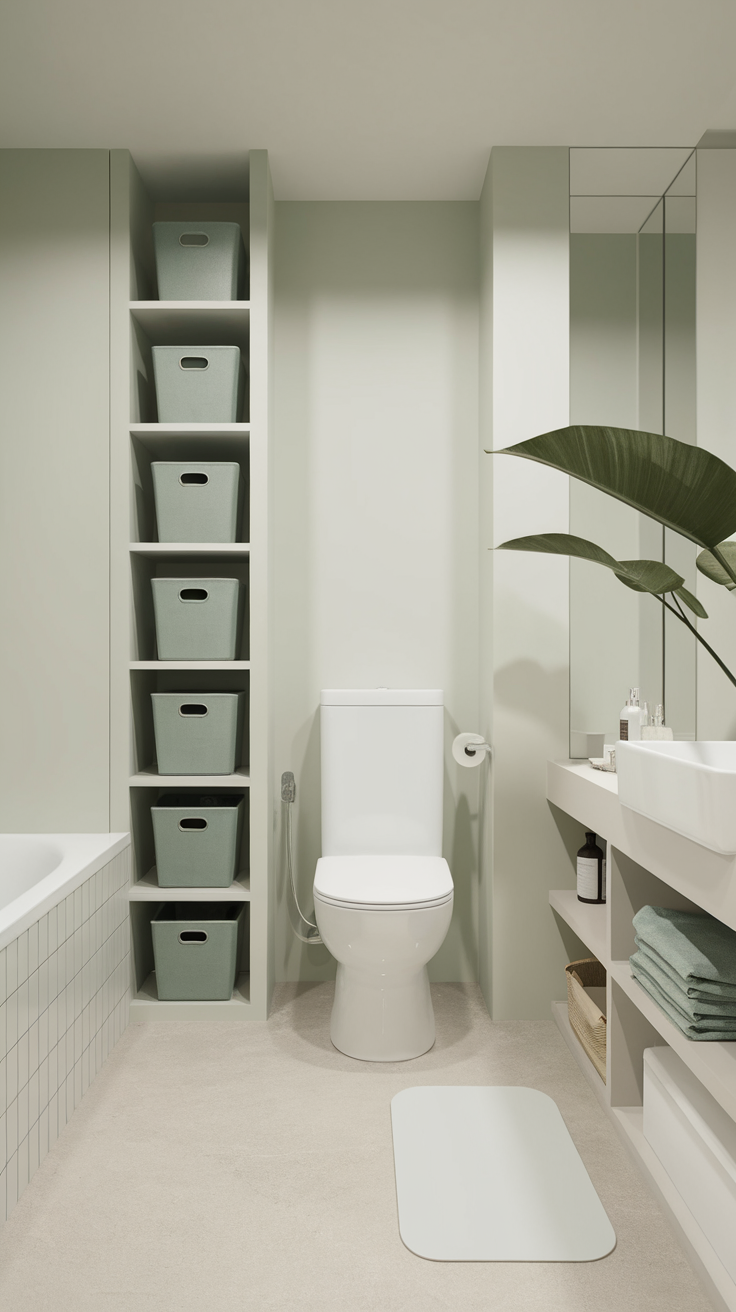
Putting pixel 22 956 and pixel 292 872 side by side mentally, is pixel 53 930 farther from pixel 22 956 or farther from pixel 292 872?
pixel 292 872

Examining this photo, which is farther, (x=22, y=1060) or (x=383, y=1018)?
(x=383, y=1018)

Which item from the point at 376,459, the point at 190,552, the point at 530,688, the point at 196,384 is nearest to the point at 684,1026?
the point at 530,688

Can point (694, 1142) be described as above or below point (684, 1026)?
below

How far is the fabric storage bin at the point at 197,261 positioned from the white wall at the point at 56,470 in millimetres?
167

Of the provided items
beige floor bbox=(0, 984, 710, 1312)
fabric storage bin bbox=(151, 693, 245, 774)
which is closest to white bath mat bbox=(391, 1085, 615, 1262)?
beige floor bbox=(0, 984, 710, 1312)

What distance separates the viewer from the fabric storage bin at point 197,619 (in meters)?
2.41

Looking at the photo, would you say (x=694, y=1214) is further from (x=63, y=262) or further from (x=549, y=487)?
(x=63, y=262)

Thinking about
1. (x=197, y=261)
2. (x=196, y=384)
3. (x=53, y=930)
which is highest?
(x=197, y=261)

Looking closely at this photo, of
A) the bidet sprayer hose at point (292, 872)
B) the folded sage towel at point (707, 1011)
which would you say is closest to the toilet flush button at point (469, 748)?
the bidet sprayer hose at point (292, 872)

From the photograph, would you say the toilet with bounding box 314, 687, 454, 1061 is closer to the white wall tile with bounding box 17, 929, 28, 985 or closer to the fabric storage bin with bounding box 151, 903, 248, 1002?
the fabric storage bin with bounding box 151, 903, 248, 1002

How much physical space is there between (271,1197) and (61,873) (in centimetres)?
84

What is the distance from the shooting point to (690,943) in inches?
59.6

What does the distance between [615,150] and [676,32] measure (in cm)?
43

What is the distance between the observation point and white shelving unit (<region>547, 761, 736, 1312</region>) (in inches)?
51.0
